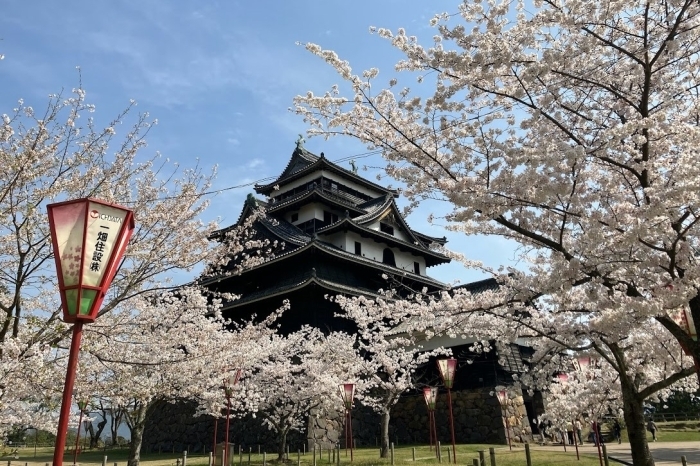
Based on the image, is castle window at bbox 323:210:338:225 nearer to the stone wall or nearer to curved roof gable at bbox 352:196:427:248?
curved roof gable at bbox 352:196:427:248

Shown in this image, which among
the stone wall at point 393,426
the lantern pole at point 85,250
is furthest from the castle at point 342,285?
the lantern pole at point 85,250

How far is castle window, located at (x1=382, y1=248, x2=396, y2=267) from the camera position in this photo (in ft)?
92.8

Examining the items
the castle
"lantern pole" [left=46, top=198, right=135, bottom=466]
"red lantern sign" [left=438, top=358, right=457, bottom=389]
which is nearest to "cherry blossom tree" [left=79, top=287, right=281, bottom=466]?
the castle

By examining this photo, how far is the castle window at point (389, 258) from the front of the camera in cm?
2829

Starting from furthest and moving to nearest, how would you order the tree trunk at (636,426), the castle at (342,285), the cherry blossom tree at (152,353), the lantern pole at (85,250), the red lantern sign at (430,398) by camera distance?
1. the castle at (342,285)
2. the red lantern sign at (430,398)
3. the cherry blossom tree at (152,353)
4. the tree trunk at (636,426)
5. the lantern pole at (85,250)

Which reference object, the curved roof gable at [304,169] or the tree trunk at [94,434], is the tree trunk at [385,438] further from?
the tree trunk at [94,434]

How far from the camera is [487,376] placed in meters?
19.8

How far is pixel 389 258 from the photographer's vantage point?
28531mm

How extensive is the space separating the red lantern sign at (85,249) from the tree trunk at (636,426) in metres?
7.64

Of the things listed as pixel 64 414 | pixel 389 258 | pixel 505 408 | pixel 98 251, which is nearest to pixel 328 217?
pixel 389 258

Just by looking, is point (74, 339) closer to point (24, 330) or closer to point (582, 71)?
point (24, 330)

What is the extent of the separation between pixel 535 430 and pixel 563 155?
18351 mm

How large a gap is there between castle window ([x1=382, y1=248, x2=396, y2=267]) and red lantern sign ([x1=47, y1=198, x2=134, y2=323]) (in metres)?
24.4

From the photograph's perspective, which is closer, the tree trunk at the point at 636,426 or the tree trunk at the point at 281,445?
the tree trunk at the point at 636,426
